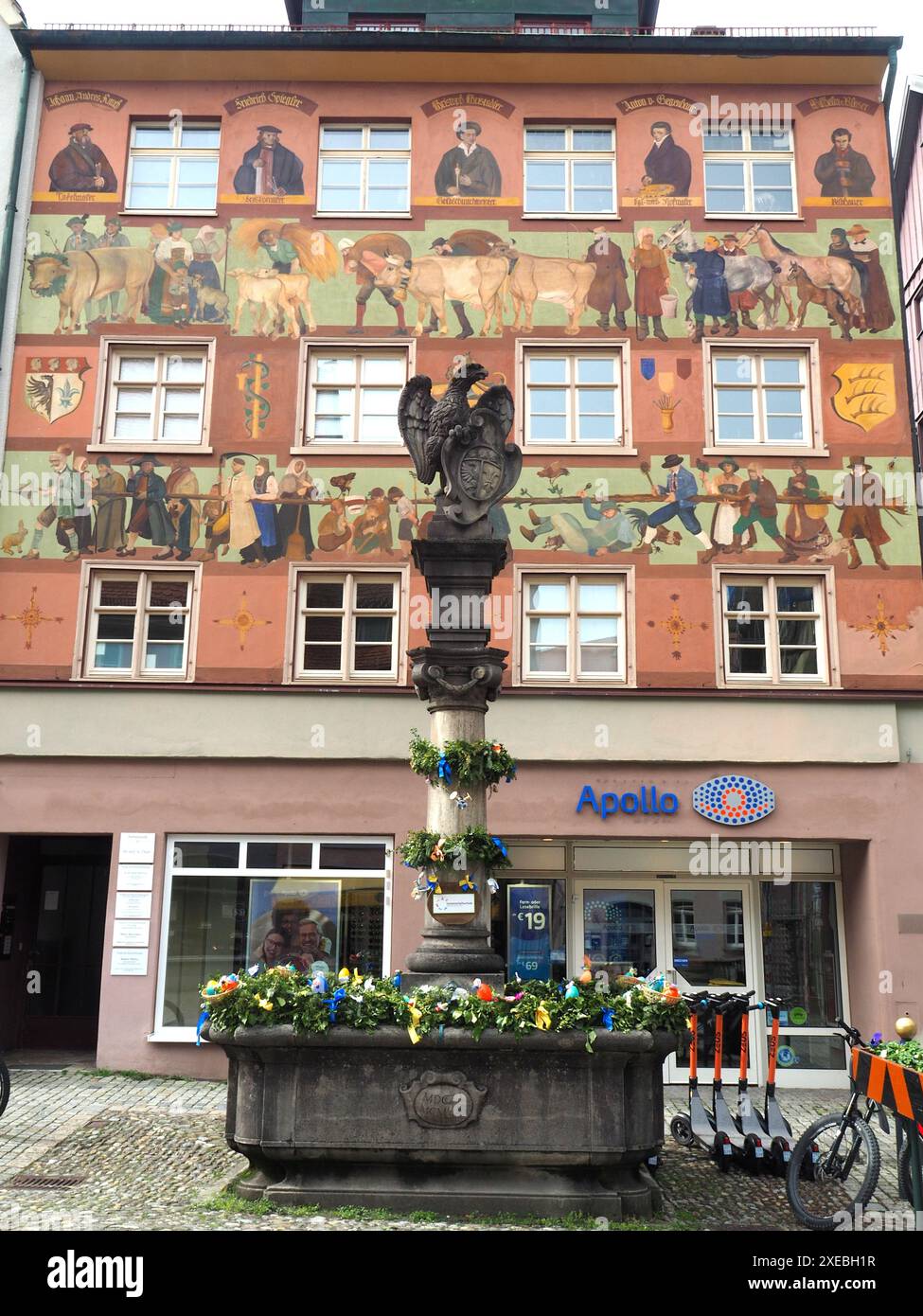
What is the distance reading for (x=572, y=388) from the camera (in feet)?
55.5

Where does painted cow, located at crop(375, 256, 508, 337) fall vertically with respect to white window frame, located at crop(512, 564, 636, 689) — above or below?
above

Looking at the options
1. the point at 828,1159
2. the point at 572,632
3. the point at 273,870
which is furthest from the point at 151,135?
the point at 828,1159

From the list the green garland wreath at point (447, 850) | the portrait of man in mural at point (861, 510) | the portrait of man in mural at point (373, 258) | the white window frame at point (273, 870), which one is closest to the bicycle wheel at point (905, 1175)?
the green garland wreath at point (447, 850)

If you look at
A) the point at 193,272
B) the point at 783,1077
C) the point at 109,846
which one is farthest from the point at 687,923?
the point at 193,272

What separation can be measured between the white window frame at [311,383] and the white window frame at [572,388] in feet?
5.02

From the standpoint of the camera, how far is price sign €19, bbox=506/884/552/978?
15.8 metres

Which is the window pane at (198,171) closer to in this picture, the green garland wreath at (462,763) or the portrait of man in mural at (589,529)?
the portrait of man in mural at (589,529)

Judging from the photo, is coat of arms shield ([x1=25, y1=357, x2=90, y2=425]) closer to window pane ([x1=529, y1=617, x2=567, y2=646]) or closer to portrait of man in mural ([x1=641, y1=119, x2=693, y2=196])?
window pane ([x1=529, y1=617, x2=567, y2=646])

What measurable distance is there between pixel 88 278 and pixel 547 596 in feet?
25.9

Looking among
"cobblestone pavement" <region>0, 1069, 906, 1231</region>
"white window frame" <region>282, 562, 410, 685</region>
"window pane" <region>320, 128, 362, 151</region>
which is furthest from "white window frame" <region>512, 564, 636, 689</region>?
"window pane" <region>320, 128, 362, 151</region>

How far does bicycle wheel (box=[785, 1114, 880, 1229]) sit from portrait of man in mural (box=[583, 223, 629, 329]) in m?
11.5

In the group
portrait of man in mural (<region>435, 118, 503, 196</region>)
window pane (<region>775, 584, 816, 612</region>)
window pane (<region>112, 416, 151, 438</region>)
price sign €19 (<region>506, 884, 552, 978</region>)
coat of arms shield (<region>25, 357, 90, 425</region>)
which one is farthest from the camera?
portrait of man in mural (<region>435, 118, 503, 196</region>)

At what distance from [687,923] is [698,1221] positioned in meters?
7.73

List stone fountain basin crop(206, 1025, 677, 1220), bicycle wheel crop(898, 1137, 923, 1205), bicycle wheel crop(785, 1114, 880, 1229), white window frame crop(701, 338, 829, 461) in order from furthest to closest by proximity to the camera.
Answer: white window frame crop(701, 338, 829, 461) → bicycle wheel crop(898, 1137, 923, 1205) → bicycle wheel crop(785, 1114, 880, 1229) → stone fountain basin crop(206, 1025, 677, 1220)
